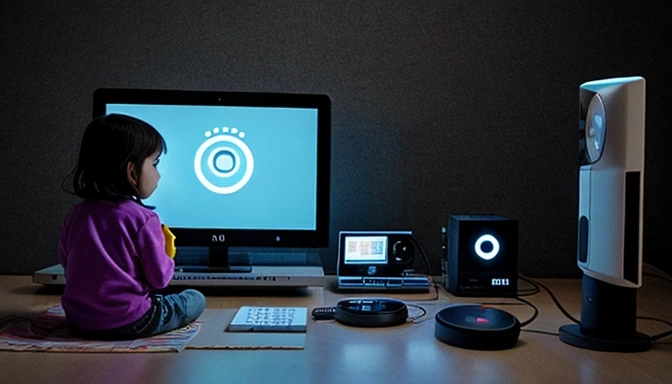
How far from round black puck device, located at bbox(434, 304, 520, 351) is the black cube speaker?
308mm

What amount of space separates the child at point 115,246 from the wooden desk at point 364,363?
0.28ft

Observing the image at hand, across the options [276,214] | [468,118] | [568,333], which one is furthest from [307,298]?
[468,118]

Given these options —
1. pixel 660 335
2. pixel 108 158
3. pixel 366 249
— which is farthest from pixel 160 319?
pixel 660 335

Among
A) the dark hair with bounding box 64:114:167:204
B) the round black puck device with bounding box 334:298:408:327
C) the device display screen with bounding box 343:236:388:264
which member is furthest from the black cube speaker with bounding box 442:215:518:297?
the dark hair with bounding box 64:114:167:204

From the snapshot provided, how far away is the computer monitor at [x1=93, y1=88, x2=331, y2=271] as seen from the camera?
140 centimetres

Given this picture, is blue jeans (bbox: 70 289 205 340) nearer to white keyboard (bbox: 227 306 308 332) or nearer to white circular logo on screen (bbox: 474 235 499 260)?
white keyboard (bbox: 227 306 308 332)

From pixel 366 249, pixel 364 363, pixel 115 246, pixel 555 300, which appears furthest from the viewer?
pixel 366 249

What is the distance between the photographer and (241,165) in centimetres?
141

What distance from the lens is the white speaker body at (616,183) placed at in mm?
960

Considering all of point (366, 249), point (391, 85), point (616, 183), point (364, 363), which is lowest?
point (364, 363)

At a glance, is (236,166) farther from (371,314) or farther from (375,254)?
(371,314)

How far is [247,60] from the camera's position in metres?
1.57

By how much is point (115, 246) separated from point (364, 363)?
41 cm

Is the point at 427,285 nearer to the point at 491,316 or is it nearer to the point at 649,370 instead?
the point at 491,316
